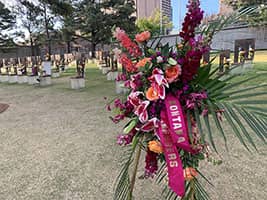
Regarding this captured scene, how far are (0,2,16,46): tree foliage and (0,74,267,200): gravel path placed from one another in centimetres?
1752

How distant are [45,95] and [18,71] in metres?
4.78

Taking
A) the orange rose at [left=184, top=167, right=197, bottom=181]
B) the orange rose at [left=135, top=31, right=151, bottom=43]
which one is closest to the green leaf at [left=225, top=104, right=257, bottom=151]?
the orange rose at [left=184, top=167, right=197, bottom=181]

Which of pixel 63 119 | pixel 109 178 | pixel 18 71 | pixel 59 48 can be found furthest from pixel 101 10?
pixel 109 178

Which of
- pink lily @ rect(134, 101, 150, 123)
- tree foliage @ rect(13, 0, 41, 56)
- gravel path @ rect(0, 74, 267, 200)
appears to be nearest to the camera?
pink lily @ rect(134, 101, 150, 123)

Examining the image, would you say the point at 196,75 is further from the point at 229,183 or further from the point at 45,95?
the point at 45,95

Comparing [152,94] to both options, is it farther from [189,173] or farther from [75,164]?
[75,164]

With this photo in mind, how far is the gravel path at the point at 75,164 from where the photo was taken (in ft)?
5.82

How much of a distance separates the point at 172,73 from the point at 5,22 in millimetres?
21779

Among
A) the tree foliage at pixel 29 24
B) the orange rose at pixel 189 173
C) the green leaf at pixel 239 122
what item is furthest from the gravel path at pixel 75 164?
the tree foliage at pixel 29 24

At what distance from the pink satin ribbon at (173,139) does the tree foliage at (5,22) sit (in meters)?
20.8

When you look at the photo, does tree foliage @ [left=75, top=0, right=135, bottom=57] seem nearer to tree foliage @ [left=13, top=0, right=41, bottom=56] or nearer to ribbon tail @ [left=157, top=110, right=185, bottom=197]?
tree foliage @ [left=13, top=0, right=41, bottom=56]

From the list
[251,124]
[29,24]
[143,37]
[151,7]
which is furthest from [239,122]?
[151,7]

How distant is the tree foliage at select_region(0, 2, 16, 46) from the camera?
715 inches

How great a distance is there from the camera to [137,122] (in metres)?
0.84
